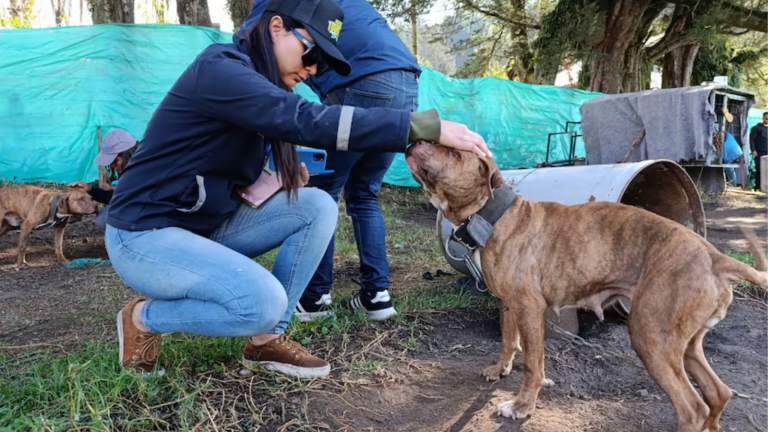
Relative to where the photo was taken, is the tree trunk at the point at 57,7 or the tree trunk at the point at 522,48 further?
the tree trunk at the point at 57,7

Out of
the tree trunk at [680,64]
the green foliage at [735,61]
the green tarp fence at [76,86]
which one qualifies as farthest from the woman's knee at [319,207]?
the green foliage at [735,61]

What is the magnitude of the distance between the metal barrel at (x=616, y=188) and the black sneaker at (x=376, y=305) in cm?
77

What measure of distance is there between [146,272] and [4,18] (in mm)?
24991

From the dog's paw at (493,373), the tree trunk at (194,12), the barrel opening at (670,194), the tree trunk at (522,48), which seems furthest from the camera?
the tree trunk at (522,48)

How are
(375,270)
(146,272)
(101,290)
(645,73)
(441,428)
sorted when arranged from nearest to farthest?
(146,272)
(441,428)
(375,270)
(101,290)
(645,73)

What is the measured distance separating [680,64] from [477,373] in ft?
62.2

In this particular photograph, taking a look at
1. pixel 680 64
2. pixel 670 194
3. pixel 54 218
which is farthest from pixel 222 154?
pixel 680 64

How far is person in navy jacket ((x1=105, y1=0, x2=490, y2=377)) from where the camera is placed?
79.4 inches

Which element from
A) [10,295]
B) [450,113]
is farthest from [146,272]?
[450,113]

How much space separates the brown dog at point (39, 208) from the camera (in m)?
6.34

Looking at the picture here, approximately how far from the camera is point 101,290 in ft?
15.2

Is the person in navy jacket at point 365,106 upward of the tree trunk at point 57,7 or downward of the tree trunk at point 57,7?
downward

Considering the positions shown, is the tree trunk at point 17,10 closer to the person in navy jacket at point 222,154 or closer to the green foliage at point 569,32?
the green foliage at point 569,32

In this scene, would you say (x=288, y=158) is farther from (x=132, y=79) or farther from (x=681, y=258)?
(x=132, y=79)
